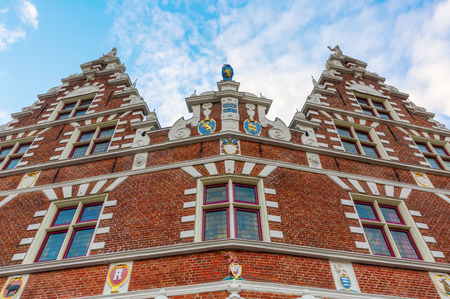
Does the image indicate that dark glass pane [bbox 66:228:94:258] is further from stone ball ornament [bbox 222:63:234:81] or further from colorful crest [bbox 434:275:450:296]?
colorful crest [bbox 434:275:450:296]

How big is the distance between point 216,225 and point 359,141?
6.85 meters

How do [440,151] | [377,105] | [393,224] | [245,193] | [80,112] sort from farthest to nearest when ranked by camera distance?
[377,105] → [80,112] → [440,151] → [393,224] → [245,193]

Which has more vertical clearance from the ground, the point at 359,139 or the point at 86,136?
the point at 86,136

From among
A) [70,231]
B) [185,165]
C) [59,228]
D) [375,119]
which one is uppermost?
[375,119]

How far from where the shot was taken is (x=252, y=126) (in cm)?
1107

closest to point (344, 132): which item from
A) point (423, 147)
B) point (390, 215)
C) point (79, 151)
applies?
point (423, 147)

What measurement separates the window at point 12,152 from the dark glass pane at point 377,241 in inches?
477

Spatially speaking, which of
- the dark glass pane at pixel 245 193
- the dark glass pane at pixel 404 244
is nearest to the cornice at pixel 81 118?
the dark glass pane at pixel 245 193

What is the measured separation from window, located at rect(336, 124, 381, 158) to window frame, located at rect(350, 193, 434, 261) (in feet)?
7.70

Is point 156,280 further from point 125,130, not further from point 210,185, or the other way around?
point 125,130

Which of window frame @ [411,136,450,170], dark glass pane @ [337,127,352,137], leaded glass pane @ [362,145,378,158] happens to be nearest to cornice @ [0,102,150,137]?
dark glass pane @ [337,127,352,137]

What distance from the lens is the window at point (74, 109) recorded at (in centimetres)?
1388

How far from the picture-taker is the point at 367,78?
1648cm

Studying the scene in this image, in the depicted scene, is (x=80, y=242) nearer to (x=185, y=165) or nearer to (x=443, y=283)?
(x=185, y=165)
